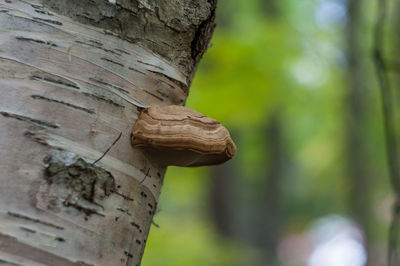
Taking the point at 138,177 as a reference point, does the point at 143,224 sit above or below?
below

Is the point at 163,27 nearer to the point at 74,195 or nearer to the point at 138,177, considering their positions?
the point at 138,177

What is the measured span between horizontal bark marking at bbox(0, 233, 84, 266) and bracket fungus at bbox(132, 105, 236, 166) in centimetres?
36

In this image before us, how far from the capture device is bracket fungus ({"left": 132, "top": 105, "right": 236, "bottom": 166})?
1.30 metres

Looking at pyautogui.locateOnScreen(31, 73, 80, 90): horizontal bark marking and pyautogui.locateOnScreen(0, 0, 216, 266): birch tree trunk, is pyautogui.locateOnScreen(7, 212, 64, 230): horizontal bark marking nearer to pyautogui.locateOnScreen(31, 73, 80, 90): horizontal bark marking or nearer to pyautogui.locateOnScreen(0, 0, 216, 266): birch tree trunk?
pyautogui.locateOnScreen(0, 0, 216, 266): birch tree trunk

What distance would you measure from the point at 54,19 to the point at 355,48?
6.23 metres

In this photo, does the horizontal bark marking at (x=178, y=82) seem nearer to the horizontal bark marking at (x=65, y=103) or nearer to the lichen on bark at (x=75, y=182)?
the horizontal bark marking at (x=65, y=103)

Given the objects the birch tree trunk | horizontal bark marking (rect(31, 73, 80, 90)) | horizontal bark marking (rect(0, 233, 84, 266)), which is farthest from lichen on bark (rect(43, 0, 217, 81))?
horizontal bark marking (rect(0, 233, 84, 266))

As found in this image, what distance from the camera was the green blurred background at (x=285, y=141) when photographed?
4.99 meters

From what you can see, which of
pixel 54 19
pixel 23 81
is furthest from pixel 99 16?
pixel 23 81

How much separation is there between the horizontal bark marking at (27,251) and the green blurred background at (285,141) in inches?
24.0

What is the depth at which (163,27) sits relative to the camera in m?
1.40

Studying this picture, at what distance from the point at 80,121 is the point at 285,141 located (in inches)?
444

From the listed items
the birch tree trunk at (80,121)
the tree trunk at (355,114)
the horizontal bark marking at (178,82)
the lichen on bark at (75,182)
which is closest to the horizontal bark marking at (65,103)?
the birch tree trunk at (80,121)

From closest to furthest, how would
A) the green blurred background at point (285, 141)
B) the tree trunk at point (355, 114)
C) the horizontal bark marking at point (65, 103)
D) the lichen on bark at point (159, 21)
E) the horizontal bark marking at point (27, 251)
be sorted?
the horizontal bark marking at point (27, 251), the horizontal bark marking at point (65, 103), the lichen on bark at point (159, 21), the green blurred background at point (285, 141), the tree trunk at point (355, 114)
